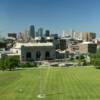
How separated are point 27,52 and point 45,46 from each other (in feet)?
20.2

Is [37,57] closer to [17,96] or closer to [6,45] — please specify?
[6,45]

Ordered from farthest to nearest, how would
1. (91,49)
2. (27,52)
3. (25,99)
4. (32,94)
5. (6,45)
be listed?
(6,45) → (91,49) → (27,52) → (32,94) → (25,99)

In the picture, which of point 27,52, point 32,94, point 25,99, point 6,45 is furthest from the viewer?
point 6,45

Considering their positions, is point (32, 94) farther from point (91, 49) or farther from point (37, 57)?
point (91, 49)

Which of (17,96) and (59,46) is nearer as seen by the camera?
(17,96)

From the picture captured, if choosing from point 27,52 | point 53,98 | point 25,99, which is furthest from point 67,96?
point 27,52

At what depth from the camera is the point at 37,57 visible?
120 meters

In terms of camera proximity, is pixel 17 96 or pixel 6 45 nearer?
pixel 17 96

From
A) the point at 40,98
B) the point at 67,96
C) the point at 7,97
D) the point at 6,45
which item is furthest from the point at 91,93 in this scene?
the point at 6,45

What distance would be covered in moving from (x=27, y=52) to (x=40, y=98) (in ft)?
305

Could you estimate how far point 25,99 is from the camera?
26.3 metres

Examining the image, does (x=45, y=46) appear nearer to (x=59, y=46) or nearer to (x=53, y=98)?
(x=59, y=46)

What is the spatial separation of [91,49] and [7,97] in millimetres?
138768

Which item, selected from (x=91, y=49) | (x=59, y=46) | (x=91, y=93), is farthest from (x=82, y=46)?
(x=91, y=93)
